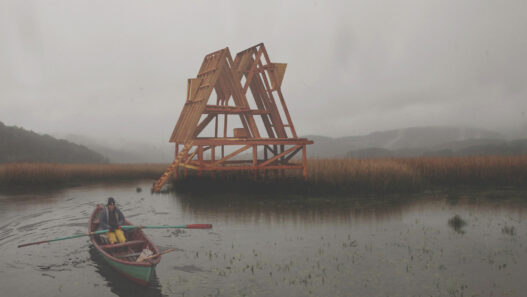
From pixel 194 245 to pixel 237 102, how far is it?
14934 mm

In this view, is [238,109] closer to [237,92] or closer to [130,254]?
Result: [237,92]

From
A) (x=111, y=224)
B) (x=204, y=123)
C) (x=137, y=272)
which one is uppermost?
(x=204, y=123)

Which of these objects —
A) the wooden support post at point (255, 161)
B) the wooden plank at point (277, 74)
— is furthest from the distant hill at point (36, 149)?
the wooden support post at point (255, 161)

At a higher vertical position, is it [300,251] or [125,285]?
[300,251]

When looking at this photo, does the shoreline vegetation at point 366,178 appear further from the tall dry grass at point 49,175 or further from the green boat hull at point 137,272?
the green boat hull at point 137,272

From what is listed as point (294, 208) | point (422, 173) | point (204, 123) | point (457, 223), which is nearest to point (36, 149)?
point (204, 123)

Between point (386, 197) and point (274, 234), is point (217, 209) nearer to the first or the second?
point (274, 234)

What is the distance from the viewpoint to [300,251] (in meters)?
10.4

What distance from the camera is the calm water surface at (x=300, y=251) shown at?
803 cm

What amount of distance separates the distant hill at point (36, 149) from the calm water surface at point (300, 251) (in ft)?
292

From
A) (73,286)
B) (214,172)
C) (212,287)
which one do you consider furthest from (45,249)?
(214,172)

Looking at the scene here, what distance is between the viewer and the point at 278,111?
25.7 meters

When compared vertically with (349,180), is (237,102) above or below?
above

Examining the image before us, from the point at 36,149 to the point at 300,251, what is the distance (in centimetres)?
11157
